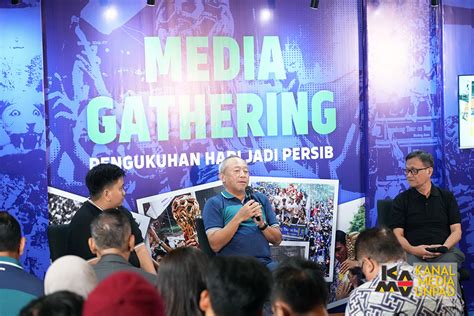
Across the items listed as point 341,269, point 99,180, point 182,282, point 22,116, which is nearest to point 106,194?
point 99,180

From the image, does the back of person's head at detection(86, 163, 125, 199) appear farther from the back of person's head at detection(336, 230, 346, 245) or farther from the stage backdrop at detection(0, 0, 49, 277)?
the back of person's head at detection(336, 230, 346, 245)

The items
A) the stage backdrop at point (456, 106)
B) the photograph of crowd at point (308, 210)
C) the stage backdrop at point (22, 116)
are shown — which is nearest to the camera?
the stage backdrop at point (22, 116)

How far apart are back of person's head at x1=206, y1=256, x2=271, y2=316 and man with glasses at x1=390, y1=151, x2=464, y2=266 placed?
362 centimetres

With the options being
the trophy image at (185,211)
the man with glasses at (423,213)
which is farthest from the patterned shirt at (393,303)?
the trophy image at (185,211)

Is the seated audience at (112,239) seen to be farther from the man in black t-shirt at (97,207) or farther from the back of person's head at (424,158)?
the back of person's head at (424,158)

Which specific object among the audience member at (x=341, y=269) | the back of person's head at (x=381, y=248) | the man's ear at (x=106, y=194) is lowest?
the audience member at (x=341, y=269)

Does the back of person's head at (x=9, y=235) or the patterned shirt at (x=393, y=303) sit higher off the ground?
the back of person's head at (x=9, y=235)

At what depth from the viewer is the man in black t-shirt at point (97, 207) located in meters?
4.94

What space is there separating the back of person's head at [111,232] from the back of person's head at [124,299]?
213 cm

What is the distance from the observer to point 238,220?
557 cm

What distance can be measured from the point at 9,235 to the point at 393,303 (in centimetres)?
185

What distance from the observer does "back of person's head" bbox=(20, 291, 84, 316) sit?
2.14 metres

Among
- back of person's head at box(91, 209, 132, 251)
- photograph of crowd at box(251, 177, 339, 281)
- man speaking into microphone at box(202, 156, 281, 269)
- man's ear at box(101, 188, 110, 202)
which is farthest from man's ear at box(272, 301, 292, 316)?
photograph of crowd at box(251, 177, 339, 281)

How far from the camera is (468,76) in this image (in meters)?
7.12
